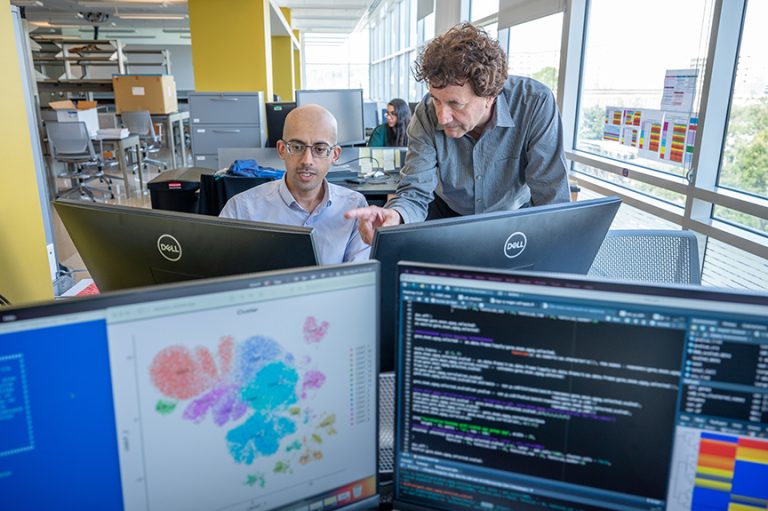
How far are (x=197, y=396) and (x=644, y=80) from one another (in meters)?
3.38

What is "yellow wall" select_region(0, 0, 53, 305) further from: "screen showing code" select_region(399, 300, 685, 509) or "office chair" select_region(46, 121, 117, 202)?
"office chair" select_region(46, 121, 117, 202)

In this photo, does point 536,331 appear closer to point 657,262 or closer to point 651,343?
point 651,343

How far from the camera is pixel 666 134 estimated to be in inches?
120

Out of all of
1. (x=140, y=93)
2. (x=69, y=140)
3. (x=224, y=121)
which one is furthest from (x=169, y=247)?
(x=140, y=93)

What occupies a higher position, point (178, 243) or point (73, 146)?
point (178, 243)

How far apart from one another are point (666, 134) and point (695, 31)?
20.6 inches

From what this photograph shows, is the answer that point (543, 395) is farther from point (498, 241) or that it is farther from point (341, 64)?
point (341, 64)

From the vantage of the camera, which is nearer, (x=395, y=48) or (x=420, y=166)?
(x=420, y=166)

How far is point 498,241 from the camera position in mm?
967

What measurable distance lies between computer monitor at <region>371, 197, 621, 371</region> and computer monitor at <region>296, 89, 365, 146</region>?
2988 mm

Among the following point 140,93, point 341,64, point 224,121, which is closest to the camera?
point 224,121

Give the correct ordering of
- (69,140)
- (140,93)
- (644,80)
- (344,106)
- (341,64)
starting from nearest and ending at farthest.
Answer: (644,80) < (344,106) < (69,140) < (140,93) < (341,64)

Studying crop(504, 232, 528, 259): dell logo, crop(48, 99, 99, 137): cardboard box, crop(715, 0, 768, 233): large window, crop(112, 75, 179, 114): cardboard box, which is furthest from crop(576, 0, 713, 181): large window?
crop(112, 75, 179, 114): cardboard box

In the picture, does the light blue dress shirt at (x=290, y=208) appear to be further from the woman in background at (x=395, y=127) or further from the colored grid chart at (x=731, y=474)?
the woman in background at (x=395, y=127)
